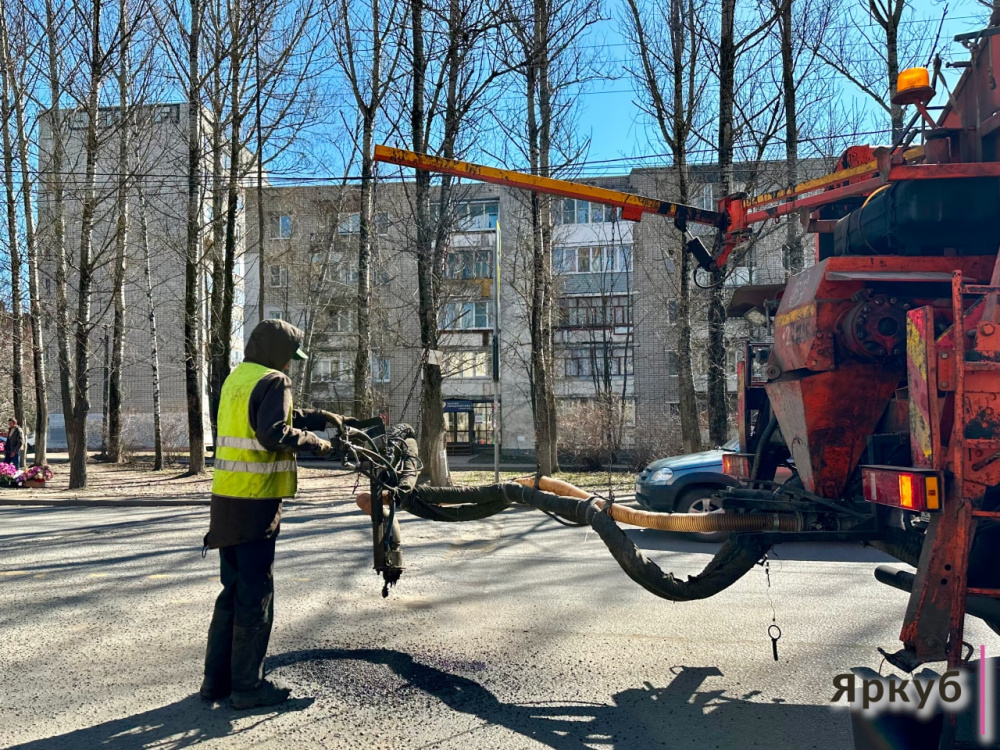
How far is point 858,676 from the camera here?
3.20 metres

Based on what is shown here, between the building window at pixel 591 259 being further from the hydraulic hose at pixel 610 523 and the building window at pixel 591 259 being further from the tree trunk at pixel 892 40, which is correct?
the hydraulic hose at pixel 610 523

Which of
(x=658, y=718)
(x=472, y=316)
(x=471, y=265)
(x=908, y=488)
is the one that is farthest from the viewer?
(x=472, y=316)

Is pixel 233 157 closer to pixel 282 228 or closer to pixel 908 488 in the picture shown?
pixel 908 488

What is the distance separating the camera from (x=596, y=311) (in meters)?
37.2

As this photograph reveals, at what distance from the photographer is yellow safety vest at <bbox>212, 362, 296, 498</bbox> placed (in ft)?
13.3

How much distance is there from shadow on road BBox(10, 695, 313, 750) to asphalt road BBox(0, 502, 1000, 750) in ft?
0.04

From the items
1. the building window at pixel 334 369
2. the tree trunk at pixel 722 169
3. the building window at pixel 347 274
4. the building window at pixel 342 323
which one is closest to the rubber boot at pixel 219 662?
the tree trunk at pixel 722 169

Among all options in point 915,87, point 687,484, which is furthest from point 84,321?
point 915,87

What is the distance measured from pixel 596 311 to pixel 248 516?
3395cm

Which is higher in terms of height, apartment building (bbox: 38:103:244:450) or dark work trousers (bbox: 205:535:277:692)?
apartment building (bbox: 38:103:244:450)

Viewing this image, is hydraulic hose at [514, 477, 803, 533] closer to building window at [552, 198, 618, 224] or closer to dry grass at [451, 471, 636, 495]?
dry grass at [451, 471, 636, 495]

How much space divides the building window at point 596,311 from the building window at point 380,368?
8.59 m

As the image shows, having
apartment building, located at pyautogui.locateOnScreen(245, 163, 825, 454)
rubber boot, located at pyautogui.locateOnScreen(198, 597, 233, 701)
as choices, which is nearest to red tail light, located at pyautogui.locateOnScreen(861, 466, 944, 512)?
rubber boot, located at pyautogui.locateOnScreen(198, 597, 233, 701)

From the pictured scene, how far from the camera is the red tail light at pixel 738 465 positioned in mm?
5469
